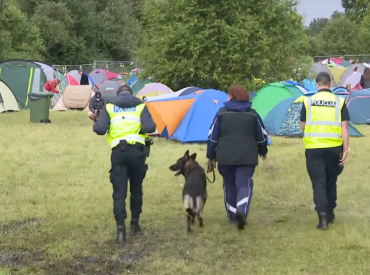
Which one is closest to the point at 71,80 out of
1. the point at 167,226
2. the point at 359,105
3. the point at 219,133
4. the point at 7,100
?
the point at 7,100

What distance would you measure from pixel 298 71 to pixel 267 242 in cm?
1346

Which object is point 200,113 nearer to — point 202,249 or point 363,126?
point 363,126

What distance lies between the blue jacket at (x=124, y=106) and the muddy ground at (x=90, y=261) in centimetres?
115

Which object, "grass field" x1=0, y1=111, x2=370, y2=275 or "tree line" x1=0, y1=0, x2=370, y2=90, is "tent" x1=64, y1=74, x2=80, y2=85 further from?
"grass field" x1=0, y1=111, x2=370, y2=275

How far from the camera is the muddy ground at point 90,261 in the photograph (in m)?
4.51

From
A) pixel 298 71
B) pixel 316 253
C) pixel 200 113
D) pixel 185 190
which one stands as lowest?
pixel 316 253

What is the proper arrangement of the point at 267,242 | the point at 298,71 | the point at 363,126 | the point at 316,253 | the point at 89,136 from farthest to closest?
the point at 298,71, the point at 363,126, the point at 89,136, the point at 267,242, the point at 316,253

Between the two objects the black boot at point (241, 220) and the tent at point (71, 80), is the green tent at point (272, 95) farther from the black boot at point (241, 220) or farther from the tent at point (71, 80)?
the tent at point (71, 80)

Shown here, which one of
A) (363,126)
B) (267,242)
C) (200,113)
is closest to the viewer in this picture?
(267,242)

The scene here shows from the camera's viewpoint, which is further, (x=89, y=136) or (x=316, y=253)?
(x=89, y=136)

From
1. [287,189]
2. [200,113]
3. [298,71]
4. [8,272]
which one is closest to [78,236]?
[8,272]

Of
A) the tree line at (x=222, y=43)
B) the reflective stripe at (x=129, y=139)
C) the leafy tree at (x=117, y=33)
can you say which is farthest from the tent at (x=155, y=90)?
the leafy tree at (x=117, y=33)

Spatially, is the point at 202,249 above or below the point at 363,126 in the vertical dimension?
below

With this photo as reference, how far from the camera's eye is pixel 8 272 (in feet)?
14.5
